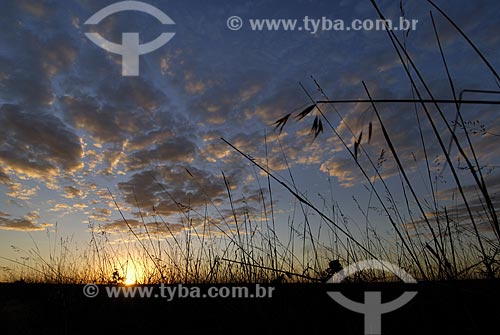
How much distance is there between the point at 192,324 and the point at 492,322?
5.36ft

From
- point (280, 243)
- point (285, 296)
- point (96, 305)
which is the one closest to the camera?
point (285, 296)

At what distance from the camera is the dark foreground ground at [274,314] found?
1557 millimetres

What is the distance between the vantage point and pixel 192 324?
83.9 inches

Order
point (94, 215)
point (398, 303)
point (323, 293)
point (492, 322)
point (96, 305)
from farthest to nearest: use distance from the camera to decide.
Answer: point (94, 215), point (96, 305), point (323, 293), point (398, 303), point (492, 322)

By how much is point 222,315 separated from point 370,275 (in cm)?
155

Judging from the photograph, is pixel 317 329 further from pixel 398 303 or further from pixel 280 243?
pixel 280 243

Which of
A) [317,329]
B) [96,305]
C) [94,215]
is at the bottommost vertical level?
[96,305]

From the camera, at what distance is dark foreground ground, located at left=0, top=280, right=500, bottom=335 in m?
1.56

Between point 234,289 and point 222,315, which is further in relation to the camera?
point 234,289

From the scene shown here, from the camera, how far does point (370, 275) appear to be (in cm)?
303

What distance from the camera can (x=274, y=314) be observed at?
1.93 m

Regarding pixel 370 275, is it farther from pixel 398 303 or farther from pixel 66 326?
pixel 66 326

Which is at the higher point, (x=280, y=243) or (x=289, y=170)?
→ (x=289, y=170)

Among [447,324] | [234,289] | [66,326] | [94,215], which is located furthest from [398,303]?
[94,215]
